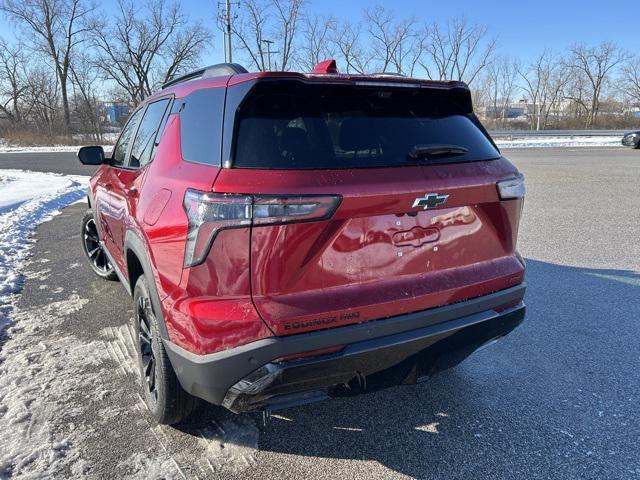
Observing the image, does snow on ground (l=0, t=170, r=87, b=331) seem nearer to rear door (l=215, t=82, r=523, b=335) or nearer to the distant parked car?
rear door (l=215, t=82, r=523, b=335)

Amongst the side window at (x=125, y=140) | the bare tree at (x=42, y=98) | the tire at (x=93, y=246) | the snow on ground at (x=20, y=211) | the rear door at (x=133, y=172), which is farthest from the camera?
the bare tree at (x=42, y=98)

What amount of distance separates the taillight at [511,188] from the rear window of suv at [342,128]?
0.54 feet

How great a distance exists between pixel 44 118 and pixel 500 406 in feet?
192

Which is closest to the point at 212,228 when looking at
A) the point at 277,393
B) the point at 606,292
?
the point at 277,393

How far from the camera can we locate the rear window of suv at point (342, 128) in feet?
6.30

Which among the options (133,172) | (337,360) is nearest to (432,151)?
(337,360)

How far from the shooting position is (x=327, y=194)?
1824 mm

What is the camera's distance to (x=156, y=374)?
2.39 metres

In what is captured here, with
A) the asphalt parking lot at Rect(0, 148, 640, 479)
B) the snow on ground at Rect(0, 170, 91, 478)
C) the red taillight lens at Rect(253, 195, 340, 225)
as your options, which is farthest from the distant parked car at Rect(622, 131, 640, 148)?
the red taillight lens at Rect(253, 195, 340, 225)

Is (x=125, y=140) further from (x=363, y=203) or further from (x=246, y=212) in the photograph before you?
(x=363, y=203)

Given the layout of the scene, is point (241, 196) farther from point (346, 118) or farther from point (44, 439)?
point (44, 439)

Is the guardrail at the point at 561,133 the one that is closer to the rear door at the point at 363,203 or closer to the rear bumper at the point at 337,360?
the rear door at the point at 363,203

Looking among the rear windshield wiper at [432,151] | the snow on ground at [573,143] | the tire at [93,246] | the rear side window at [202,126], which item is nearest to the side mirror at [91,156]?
the tire at [93,246]

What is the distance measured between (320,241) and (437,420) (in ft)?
4.71
